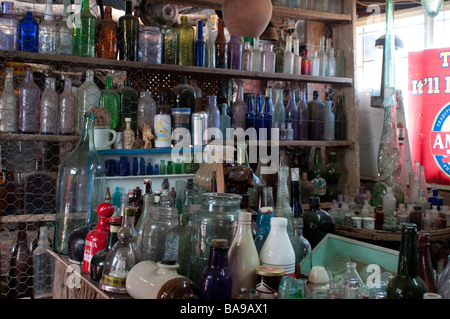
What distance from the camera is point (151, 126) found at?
2.37 metres

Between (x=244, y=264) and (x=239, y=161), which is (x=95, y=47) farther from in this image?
(x=244, y=264)

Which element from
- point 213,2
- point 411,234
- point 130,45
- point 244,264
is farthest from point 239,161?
point 213,2

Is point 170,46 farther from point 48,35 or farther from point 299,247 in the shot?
point 299,247

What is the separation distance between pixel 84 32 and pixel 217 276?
1.70m

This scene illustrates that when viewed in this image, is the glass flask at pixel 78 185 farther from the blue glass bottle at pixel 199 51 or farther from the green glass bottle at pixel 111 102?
the blue glass bottle at pixel 199 51

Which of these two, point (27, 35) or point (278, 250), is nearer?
point (278, 250)

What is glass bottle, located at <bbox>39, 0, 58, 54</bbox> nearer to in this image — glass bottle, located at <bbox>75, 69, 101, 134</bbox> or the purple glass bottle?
glass bottle, located at <bbox>75, 69, 101, 134</bbox>

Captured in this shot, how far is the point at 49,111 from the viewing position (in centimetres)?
219


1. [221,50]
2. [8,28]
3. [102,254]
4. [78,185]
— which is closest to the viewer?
[102,254]

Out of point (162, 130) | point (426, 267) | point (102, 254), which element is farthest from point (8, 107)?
point (426, 267)

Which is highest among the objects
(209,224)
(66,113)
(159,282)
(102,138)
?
(66,113)

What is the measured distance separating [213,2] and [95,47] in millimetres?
705

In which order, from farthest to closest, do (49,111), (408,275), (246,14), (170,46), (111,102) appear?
(170,46), (111,102), (49,111), (246,14), (408,275)

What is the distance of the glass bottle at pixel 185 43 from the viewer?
2.45m
